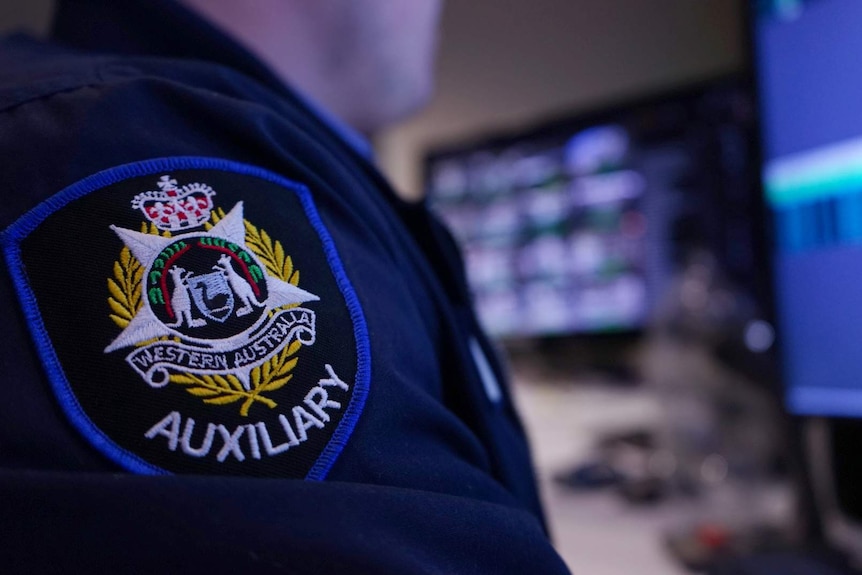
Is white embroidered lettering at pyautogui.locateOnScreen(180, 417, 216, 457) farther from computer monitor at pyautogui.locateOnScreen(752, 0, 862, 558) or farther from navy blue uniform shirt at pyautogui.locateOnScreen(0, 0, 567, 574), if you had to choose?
computer monitor at pyautogui.locateOnScreen(752, 0, 862, 558)

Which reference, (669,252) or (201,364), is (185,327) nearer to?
(201,364)

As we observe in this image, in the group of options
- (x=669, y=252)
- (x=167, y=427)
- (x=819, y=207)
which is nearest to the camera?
(x=167, y=427)

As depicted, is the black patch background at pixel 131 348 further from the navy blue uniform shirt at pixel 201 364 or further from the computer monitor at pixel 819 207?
the computer monitor at pixel 819 207

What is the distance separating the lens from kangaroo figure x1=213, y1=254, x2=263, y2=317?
0.92 ft

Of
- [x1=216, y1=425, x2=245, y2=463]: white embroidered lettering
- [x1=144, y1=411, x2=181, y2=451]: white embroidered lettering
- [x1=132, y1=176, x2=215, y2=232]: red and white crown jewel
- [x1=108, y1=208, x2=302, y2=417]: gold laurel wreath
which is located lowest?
[x1=216, y1=425, x2=245, y2=463]: white embroidered lettering

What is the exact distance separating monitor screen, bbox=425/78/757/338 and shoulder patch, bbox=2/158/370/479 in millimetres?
836

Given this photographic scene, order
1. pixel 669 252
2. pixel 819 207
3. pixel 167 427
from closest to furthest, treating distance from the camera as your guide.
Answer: pixel 167 427
pixel 819 207
pixel 669 252

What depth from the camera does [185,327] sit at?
0.88 feet

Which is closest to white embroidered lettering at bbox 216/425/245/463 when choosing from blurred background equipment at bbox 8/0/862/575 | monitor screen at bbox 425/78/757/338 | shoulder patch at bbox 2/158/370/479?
shoulder patch at bbox 2/158/370/479

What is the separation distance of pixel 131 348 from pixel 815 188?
0.54 meters

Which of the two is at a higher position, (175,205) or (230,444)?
(175,205)

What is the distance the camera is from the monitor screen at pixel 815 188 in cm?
50

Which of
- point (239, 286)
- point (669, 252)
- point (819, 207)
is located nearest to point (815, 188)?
point (819, 207)

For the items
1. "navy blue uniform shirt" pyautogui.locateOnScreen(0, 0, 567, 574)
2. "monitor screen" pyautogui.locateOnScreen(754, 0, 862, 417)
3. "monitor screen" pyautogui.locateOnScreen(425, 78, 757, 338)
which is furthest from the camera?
"monitor screen" pyautogui.locateOnScreen(425, 78, 757, 338)
